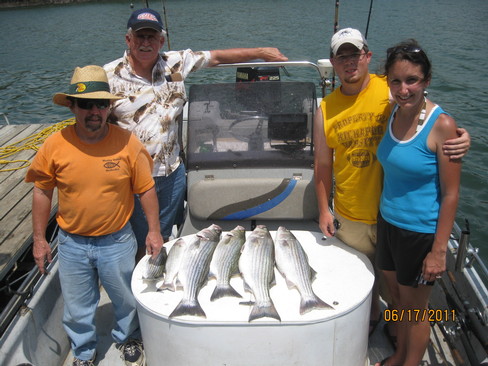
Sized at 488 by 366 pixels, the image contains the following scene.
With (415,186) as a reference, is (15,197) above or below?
below

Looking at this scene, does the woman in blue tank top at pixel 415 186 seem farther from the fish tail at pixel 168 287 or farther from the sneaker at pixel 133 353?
the sneaker at pixel 133 353

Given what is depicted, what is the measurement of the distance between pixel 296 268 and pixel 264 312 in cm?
39

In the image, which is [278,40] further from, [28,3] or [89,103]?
[28,3]

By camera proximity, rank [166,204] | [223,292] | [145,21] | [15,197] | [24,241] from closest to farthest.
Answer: [223,292], [145,21], [166,204], [24,241], [15,197]

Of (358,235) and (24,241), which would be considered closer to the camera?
(358,235)

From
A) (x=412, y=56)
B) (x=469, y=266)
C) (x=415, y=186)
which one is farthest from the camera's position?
(x=469, y=266)

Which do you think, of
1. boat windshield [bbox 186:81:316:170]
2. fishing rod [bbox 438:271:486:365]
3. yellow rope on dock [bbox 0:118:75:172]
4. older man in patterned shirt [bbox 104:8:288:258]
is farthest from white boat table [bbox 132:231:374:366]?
yellow rope on dock [bbox 0:118:75:172]

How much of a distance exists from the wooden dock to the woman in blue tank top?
135 inches

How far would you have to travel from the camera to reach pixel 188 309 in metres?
2.32

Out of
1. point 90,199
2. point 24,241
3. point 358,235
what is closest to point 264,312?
point 358,235

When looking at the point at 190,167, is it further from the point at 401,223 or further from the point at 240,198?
the point at 401,223

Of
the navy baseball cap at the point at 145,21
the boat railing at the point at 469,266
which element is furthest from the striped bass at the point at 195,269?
the boat railing at the point at 469,266

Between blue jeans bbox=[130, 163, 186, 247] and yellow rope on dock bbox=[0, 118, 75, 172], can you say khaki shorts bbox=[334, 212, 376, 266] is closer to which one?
blue jeans bbox=[130, 163, 186, 247]

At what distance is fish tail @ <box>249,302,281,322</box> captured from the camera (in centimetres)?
225
